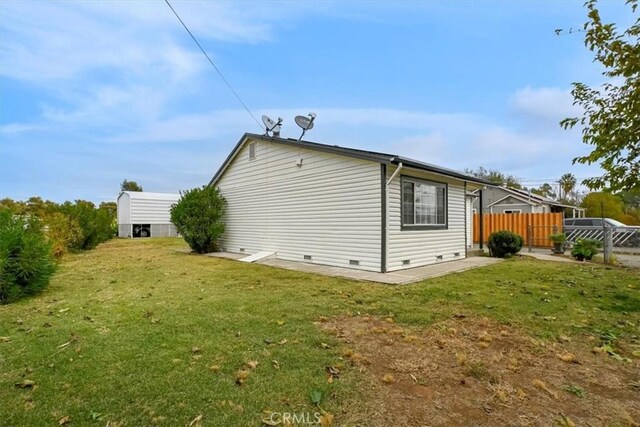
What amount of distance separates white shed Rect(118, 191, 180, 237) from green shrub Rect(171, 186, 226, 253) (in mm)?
13510

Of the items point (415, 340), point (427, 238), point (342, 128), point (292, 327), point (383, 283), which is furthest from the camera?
point (342, 128)

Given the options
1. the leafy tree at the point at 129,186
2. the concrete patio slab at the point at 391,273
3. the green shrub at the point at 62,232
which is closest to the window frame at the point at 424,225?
the concrete patio slab at the point at 391,273

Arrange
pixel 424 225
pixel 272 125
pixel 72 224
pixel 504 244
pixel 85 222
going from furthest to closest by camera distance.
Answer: pixel 85 222 < pixel 72 224 < pixel 504 244 < pixel 272 125 < pixel 424 225

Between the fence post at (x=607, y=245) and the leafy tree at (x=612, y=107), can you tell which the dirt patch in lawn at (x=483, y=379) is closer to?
the leafy tree at (x=612, y=107)

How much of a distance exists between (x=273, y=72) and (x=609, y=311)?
11390 mm

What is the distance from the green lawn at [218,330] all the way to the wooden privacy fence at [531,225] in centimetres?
853

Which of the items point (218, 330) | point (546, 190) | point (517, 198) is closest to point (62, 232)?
point (218, 330)

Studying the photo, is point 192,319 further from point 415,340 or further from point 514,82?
point 514,82

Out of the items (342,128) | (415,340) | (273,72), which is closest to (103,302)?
(415,340)

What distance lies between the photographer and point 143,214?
2734 centimetres

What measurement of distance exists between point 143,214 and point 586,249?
2709cm

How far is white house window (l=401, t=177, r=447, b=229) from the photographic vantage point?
9508 mm

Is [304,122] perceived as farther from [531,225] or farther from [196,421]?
[531,225]

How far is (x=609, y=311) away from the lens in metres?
5.30
